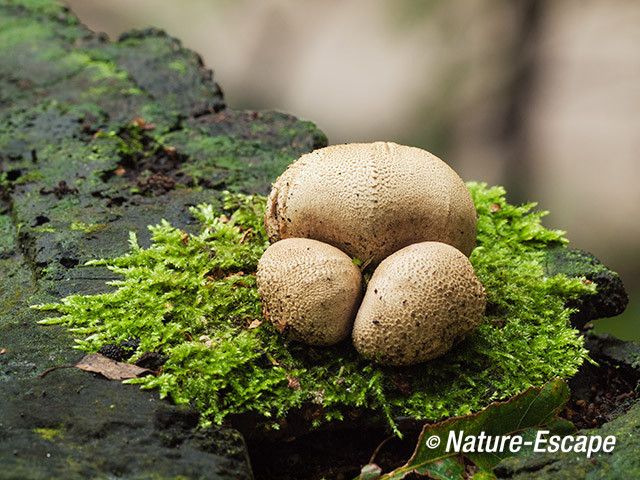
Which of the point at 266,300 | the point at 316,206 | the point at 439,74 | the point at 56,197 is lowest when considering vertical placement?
the point at 56,197

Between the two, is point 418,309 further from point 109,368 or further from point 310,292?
point 109,368

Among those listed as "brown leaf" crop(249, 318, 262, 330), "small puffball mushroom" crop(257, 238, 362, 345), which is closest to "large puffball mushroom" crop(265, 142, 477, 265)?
"small puffball mushroom" crop(257, 238, 362, 345)

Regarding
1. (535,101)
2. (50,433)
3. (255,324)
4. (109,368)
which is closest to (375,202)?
(255,324)

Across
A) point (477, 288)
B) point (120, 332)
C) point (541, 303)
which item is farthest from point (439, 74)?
point (120, 332)

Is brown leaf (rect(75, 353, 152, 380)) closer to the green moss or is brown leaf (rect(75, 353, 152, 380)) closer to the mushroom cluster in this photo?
the green moss

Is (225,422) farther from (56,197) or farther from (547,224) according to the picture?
(547,224)

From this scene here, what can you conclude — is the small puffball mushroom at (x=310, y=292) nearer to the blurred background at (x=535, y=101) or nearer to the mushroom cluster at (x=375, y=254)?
the mushroom cluster at (x=375, y=254)
